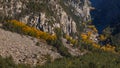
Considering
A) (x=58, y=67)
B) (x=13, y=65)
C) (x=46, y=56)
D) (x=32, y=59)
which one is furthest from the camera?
(x=46, y=56)

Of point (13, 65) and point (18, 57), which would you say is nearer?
point (13, 65)

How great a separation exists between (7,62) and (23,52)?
31465 millimetres

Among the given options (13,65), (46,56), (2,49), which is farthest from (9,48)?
(13,65)

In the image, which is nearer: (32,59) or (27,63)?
(27,63)

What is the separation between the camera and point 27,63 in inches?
6747

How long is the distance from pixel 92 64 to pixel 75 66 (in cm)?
1144

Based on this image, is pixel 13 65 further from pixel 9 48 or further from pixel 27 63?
pixel 9 48

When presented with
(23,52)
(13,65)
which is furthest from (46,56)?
(13,65)

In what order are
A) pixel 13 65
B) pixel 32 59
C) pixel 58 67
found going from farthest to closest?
pixel 32 59 < pixel 58 67 < pixel 13 65

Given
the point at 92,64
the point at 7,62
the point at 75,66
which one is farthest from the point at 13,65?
the point at 92,64

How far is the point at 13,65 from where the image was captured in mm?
161375

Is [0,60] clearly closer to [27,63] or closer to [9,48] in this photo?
[27,63]

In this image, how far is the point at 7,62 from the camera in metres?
162

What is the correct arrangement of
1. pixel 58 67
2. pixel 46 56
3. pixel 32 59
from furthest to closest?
pixel 46 56
pixel 32 59
pixel 58 67
